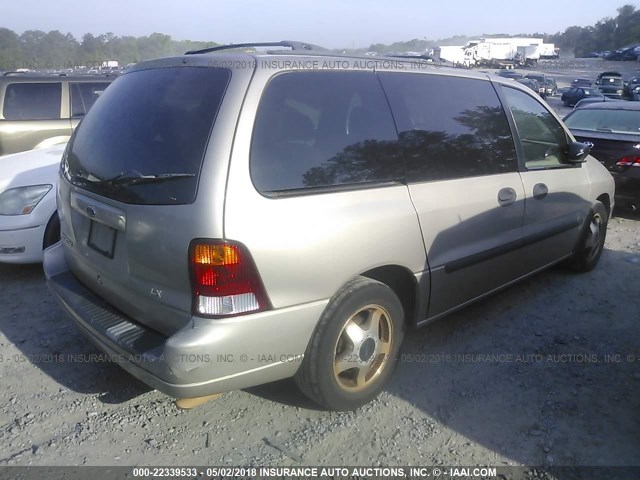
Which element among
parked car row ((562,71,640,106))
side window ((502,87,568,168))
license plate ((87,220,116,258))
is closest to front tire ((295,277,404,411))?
license plate ((87,220,116,258))

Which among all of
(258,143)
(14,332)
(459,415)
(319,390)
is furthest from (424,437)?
(14,332)

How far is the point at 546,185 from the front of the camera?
12.9ft

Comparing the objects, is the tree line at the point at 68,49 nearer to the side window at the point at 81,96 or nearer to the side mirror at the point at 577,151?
the side window at the point at 81,96

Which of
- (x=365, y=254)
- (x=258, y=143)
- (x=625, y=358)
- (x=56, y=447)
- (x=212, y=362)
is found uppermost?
(x=258, y=143)

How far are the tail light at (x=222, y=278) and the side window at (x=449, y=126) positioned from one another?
1160mm

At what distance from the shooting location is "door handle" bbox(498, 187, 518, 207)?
3.48 metres

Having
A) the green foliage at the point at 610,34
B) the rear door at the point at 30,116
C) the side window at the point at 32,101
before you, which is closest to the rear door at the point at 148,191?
the rear door at the point at 30,116

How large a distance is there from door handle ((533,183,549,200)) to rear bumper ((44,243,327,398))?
6.95 feet

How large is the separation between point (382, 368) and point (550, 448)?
0.92m

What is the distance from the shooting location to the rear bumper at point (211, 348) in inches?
87.4

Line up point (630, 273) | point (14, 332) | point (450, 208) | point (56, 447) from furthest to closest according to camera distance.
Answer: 1. point (630, 273)
2. point (14, 332)
3. point (450, 208)
4. point (56, 447)

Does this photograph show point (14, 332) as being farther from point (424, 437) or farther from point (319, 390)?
point (424, 437)

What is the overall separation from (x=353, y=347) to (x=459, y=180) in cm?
124

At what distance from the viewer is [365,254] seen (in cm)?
261
